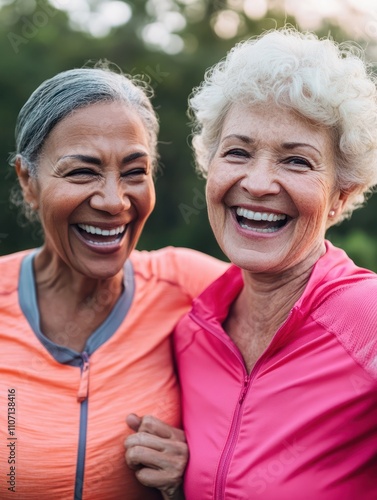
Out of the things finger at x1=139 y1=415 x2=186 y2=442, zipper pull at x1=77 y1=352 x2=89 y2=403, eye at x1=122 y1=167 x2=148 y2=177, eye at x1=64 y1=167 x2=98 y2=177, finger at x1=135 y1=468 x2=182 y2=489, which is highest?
eye at x1=122 y1=167 x2=148 y2=177

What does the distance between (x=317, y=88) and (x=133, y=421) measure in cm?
138

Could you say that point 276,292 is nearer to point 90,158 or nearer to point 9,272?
point 90,158

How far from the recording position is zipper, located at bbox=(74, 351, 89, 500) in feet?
8.02

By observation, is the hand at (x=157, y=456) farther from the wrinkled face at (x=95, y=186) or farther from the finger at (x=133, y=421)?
the wrinkled face at (x=95, y=186)

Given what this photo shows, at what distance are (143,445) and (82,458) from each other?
23 cm

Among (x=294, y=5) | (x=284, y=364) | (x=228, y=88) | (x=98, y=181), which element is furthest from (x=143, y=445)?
(x=294, y=5)

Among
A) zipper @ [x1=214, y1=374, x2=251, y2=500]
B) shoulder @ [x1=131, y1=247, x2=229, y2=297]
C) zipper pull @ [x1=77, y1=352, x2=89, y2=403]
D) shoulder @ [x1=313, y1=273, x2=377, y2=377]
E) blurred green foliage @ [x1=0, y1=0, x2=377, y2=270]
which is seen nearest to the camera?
shoulder @ [x1=313, y1=273, x2=377, y2=377]

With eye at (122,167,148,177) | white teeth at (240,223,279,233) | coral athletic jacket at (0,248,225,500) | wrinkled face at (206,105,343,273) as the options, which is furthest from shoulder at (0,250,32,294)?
white teeth at (240,223,279,233)

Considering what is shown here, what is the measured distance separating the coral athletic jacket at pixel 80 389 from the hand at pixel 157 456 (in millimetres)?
53

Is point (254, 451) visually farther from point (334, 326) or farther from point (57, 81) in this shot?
point (57, 81)

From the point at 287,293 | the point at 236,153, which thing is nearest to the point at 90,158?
the point at 236,153

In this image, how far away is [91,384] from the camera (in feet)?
8.50

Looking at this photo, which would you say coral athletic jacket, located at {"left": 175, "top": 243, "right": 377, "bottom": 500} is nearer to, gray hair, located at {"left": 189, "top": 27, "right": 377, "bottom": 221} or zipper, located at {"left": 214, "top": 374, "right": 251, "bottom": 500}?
zipper, located at {"left": 214, "top": 374, "right": 251, "bottom": 500}

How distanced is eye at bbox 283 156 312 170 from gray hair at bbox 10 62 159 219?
74 cm
